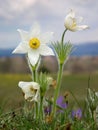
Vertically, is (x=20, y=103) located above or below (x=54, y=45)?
below

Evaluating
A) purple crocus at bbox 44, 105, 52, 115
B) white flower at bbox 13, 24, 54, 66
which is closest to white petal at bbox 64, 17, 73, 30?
white flower at bbox 13, 24, 54, 66

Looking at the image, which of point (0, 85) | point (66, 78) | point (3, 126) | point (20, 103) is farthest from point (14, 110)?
point (66, 78)

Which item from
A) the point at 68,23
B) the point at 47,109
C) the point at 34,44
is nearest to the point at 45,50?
the point at 34,44

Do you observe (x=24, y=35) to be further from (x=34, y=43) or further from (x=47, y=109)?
(x=47, y=109)

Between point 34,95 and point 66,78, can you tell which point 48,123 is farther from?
point 66,78

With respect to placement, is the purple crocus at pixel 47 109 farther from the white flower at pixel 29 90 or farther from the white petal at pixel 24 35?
the white petal at pixel 24 35

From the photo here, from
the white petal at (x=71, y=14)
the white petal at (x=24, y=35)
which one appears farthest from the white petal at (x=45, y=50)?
the white petal at (x=71, y=14)
